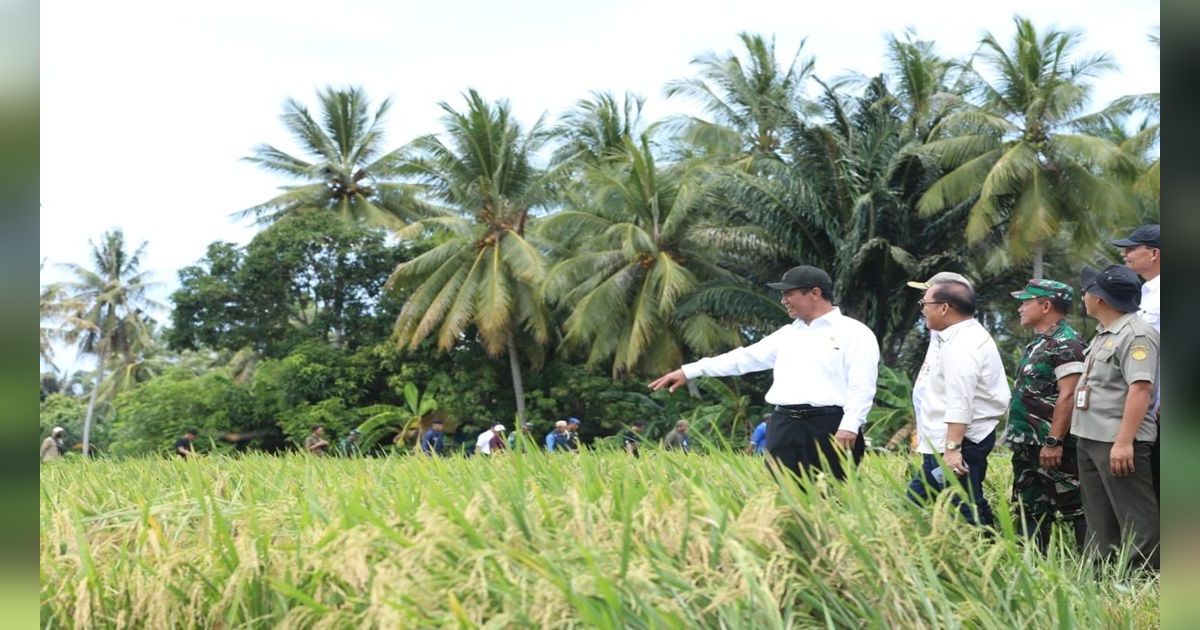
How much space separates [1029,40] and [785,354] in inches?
965

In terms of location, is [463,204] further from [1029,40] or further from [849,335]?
[849,335]

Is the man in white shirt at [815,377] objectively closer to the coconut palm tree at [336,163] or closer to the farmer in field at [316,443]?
the farmer in field at [316,443]

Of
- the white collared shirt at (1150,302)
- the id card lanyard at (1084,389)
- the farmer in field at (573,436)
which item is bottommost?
the farmer in field at (573,436)

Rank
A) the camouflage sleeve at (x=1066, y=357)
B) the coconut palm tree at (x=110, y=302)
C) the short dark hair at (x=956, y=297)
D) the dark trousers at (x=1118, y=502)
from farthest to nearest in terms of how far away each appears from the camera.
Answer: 1. the coconut palm tree at (x=110, y=302)
2. the camouflage sleeve at (x=1066, y=357)
3. the short dark hair at (x=956, y=297)
4. the dark trousers at (x=1118, y=502)

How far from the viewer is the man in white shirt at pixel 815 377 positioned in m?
5.39

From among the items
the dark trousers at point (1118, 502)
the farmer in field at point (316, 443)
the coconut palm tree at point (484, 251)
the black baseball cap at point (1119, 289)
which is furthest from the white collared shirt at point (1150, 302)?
the coconut palm tree at point (484, 251)

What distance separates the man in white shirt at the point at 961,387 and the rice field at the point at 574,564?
4.51 ft

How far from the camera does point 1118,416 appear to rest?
16.1 feet

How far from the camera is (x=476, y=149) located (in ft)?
105

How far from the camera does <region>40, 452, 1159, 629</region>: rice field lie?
262 centimetres

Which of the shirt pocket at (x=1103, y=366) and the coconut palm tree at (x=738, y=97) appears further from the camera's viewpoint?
the coconut palm tree at (x=738, y=97)

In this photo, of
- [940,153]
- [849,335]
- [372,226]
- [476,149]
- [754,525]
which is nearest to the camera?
[754,525]
